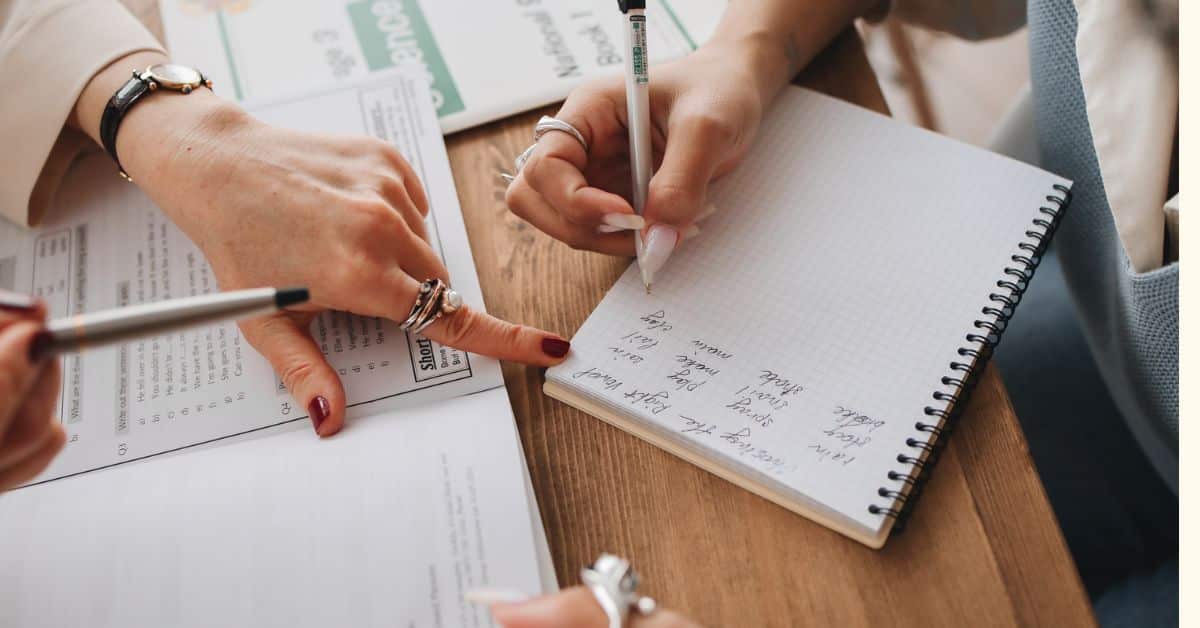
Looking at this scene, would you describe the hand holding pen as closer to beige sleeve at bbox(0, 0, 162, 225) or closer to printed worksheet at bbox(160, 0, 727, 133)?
printed worksheet at bbox(160, 0, 727, 133)

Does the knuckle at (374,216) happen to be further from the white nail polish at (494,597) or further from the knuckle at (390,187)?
the white nail polish at (494,597)

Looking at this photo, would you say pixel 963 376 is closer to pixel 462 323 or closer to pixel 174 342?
pixel 462 323

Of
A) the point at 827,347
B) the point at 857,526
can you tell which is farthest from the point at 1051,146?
the point at 857,526

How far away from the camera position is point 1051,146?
704 mm

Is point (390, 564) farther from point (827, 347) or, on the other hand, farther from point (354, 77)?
point (354, 77)

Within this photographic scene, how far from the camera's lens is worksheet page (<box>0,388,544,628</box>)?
49 centimetres

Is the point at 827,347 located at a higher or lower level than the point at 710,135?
lower

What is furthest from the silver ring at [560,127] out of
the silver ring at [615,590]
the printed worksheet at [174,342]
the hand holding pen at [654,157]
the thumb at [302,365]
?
the silver ring at [615,590]

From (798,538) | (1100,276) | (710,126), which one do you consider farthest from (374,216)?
(1100,276)

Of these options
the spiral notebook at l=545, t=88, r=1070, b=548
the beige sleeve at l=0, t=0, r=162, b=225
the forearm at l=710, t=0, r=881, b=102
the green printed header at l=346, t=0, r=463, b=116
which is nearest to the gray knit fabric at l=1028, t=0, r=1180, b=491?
the spiral notebook at l=545, t=88, r=1070, b=548

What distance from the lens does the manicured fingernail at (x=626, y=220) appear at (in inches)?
23.7

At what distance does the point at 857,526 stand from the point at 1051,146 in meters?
0.41

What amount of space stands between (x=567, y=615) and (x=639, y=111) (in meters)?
0.36

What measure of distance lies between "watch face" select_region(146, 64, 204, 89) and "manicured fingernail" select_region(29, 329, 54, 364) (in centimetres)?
37
